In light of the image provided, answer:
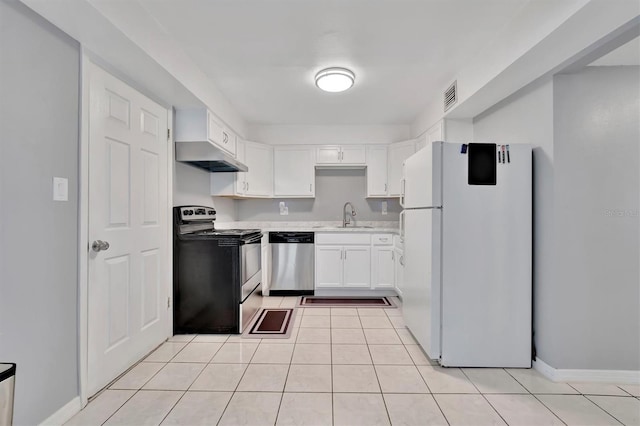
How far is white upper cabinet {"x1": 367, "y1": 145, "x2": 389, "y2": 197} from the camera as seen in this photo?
415cm

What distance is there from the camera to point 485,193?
6.95 ft

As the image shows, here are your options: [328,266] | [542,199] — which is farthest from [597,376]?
[328,266]

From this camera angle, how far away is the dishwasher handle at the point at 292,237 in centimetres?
394

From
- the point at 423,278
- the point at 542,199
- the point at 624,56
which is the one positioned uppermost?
the point at 624,56

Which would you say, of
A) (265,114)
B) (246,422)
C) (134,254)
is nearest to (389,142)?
(265,114)

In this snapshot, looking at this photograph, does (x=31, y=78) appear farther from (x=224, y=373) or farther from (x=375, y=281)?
(x=375, y=281)

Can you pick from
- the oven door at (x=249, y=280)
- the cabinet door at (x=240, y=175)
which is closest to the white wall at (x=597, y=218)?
the oven door at (x=249, y=280)

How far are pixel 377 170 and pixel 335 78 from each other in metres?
1.77

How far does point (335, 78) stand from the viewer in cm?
262

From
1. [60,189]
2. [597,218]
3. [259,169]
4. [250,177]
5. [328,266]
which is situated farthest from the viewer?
[259,169]

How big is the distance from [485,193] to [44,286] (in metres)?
2.64

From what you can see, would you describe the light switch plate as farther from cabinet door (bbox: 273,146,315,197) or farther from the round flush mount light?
cabinet door (bbox: 273,146,315,197)

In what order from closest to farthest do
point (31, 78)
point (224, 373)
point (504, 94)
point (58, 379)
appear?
1. point (31, 78)
2. point (58, 379)
3. point (224, 373)
4. point (504, 94)

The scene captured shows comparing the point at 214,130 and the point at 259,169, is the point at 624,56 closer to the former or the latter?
the point at 214,130
